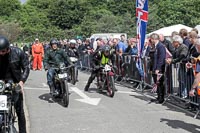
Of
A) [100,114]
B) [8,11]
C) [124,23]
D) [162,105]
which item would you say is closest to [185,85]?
[162,105]

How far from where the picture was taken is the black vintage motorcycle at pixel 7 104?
5.73 m

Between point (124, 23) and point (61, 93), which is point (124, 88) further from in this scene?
point (124, 23)

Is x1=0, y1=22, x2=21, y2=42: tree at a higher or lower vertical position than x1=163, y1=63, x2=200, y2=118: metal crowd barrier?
higher

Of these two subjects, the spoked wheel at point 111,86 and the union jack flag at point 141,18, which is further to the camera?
the union jack flag at point 141,18

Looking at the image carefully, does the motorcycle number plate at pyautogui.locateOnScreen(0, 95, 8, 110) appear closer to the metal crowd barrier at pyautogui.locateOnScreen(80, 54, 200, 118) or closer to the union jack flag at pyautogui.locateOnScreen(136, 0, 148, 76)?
the metal crowd barrier at pyautogui.locateOnScreen(80, 54, 200, 118)

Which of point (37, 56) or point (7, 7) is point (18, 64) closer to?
point (37, 56)

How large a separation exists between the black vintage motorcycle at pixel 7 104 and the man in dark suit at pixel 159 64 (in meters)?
5.11

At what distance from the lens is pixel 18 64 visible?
638cm

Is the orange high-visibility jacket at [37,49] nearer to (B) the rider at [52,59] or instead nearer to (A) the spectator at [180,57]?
(B) the rider at [52,59]

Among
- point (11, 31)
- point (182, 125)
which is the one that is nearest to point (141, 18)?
point (182, 125)

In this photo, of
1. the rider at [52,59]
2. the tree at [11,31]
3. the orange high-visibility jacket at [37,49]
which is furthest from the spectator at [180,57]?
the tree at [11,31]

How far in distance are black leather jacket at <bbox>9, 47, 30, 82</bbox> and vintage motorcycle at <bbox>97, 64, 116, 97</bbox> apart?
17.5 ft

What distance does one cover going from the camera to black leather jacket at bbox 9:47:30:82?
627 cm

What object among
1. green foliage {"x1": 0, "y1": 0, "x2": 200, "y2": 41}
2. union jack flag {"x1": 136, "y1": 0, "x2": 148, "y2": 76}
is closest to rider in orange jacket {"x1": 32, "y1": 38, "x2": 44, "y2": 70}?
union jack flag {"x1": 136, "y1": 0, "x2": 148, "y2": 76}
